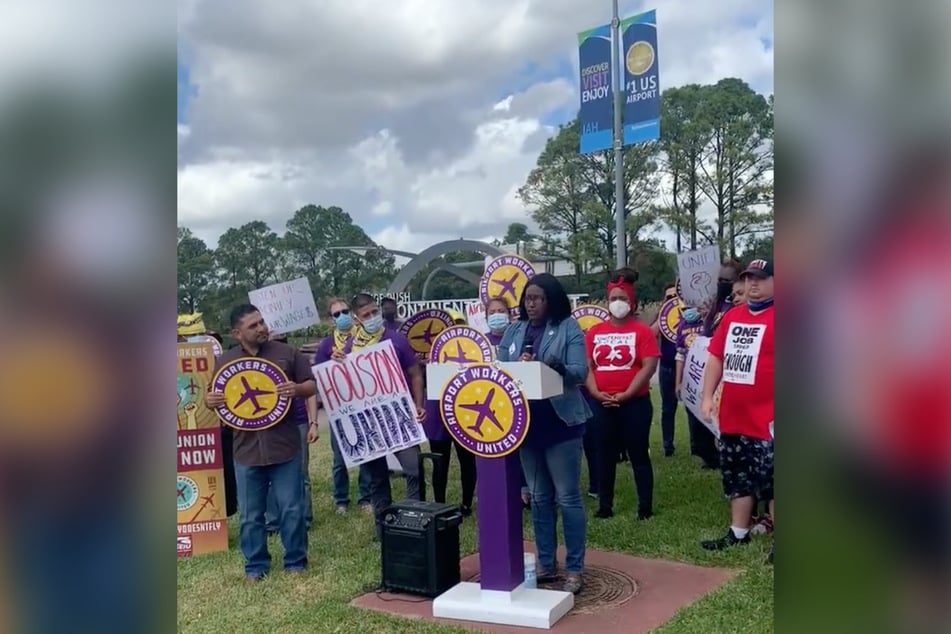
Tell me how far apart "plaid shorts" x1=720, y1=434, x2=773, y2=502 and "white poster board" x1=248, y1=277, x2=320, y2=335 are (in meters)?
3.79

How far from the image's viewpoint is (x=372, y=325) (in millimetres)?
6477

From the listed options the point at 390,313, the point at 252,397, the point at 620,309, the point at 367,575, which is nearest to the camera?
the point at 252,397

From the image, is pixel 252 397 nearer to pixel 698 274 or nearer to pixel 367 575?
pixel 367 575

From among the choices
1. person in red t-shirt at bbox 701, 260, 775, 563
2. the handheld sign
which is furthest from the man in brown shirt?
person in red t-shirt at bbox 701, 260, 775, 563

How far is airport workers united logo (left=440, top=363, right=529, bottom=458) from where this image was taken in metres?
4.18

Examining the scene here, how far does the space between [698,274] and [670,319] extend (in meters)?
1.00

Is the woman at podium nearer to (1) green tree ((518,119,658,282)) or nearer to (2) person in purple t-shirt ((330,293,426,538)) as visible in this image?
(2) person in purple t-shirt ((330,293,426,538))

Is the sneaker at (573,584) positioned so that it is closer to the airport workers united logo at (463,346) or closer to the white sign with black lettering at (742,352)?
the airport workers united logo at (463,346)

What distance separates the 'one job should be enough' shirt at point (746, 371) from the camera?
4.55 m


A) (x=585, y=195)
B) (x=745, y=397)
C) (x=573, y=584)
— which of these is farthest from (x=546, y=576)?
(x=585, y=195)
